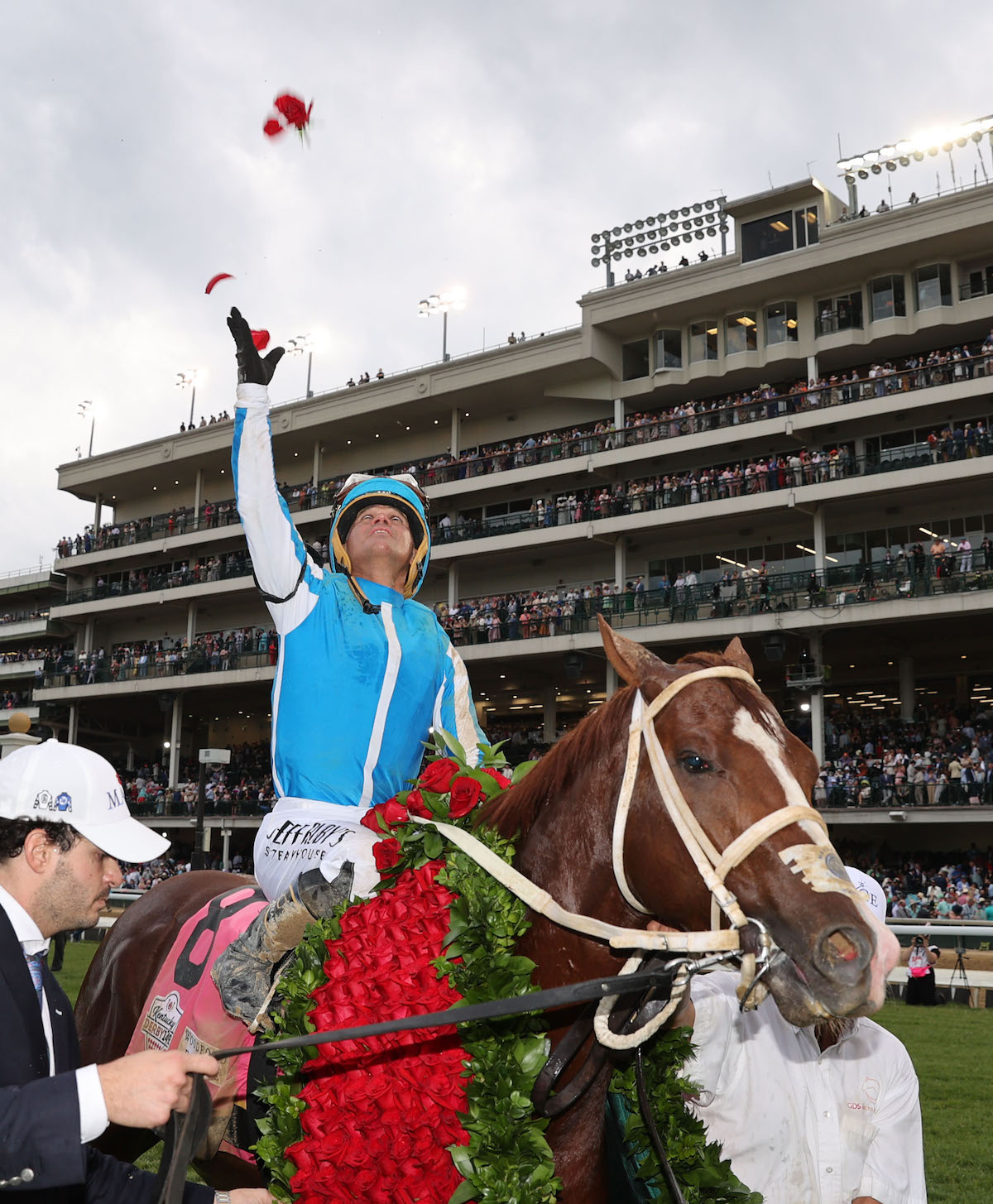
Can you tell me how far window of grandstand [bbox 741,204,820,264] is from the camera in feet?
94.3

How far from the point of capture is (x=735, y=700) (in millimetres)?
2271

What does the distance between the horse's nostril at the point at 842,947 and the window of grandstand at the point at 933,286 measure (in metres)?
27.2

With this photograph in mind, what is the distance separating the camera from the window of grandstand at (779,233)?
2873cm

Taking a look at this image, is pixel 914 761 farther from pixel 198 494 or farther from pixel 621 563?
pixel 198 494

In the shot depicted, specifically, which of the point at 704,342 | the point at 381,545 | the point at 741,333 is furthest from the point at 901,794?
the point at 381,545

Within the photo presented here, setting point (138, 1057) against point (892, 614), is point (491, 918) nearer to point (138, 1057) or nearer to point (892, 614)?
point (138, 1057)

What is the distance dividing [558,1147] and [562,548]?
Answer: 28672 millimetres

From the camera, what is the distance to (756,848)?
2.07 metres

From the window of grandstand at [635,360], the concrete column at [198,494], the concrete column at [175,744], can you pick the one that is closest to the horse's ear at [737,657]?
the window of grandstand at [635,360]

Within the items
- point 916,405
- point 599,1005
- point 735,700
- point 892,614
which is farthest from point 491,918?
point 916,405

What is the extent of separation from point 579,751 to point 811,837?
2.10 ft

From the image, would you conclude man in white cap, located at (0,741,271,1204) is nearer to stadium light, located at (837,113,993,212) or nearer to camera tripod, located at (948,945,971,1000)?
camera tripod, located at (948,945,971,1000)

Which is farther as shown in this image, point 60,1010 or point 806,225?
point 806,225

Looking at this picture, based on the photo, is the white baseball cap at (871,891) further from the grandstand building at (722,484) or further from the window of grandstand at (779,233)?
the window of grandstand at (779,233)
